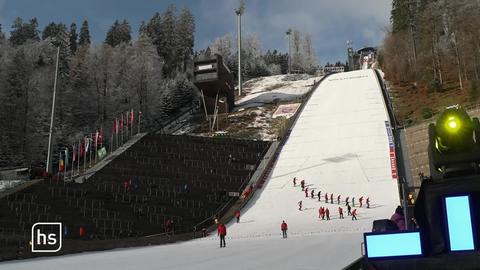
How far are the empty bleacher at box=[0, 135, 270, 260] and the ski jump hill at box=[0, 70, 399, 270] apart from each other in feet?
10.2

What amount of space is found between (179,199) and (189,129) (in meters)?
33.6

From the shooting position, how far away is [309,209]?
105ft

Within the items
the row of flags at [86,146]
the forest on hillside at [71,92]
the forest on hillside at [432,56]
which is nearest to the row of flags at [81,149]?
the row of flags at [86,146]

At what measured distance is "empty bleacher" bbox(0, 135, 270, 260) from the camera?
25.7 meters

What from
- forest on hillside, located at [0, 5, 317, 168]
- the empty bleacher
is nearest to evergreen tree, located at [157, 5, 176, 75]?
forest on hillside, located at [0, 5, 317, 168]

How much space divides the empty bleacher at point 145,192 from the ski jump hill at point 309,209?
3.11 m

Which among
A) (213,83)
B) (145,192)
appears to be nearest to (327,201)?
(145,192)

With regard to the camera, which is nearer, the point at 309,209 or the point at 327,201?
the point at 309,209

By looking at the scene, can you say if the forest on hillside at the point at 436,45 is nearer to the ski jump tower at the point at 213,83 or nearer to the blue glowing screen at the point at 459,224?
the ski jump tower at the point at 213,83

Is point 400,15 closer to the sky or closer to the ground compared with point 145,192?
closer to the sky

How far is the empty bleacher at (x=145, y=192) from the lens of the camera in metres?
25.7

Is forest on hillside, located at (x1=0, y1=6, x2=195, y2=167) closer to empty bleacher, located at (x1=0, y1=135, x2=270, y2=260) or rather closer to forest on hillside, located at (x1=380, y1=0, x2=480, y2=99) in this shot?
empty bleacher, located at (x1=0, y1=135, x2=270, y2=260)

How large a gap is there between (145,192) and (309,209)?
11.9 m

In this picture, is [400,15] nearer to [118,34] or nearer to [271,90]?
[271,90]
